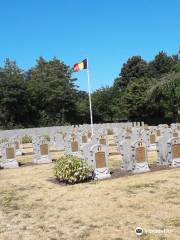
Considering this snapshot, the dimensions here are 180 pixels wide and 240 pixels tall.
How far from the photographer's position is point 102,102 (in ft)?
225

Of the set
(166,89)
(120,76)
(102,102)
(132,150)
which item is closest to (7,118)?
(102,102)

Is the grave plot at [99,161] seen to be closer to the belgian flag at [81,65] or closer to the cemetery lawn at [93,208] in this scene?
the cemetery lawn at [93,208]

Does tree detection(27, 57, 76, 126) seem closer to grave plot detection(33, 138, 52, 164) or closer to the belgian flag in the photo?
the belgian flag

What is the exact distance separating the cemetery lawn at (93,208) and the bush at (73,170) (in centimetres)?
43

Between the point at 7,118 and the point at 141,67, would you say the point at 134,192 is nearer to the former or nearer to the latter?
the point at 7,118

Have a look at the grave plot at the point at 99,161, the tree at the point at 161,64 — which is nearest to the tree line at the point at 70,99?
the tree at the point at 161,64

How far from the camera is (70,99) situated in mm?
63625

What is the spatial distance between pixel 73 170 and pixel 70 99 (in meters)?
48.5

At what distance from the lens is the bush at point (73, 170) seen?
15305 millimetres

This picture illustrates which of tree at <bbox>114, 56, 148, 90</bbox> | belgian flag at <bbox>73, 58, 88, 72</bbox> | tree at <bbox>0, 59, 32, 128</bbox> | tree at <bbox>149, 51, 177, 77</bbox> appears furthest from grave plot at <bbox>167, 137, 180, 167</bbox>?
tree at <bbox>149, 51, 177, 77</bbox>

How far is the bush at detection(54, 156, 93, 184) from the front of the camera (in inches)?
603

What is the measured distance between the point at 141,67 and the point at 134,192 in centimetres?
6660

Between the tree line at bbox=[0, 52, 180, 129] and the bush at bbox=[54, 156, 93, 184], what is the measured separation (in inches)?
1129

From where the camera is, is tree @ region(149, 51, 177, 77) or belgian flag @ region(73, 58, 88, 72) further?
tree @ region(149, 51, 177, 77)
